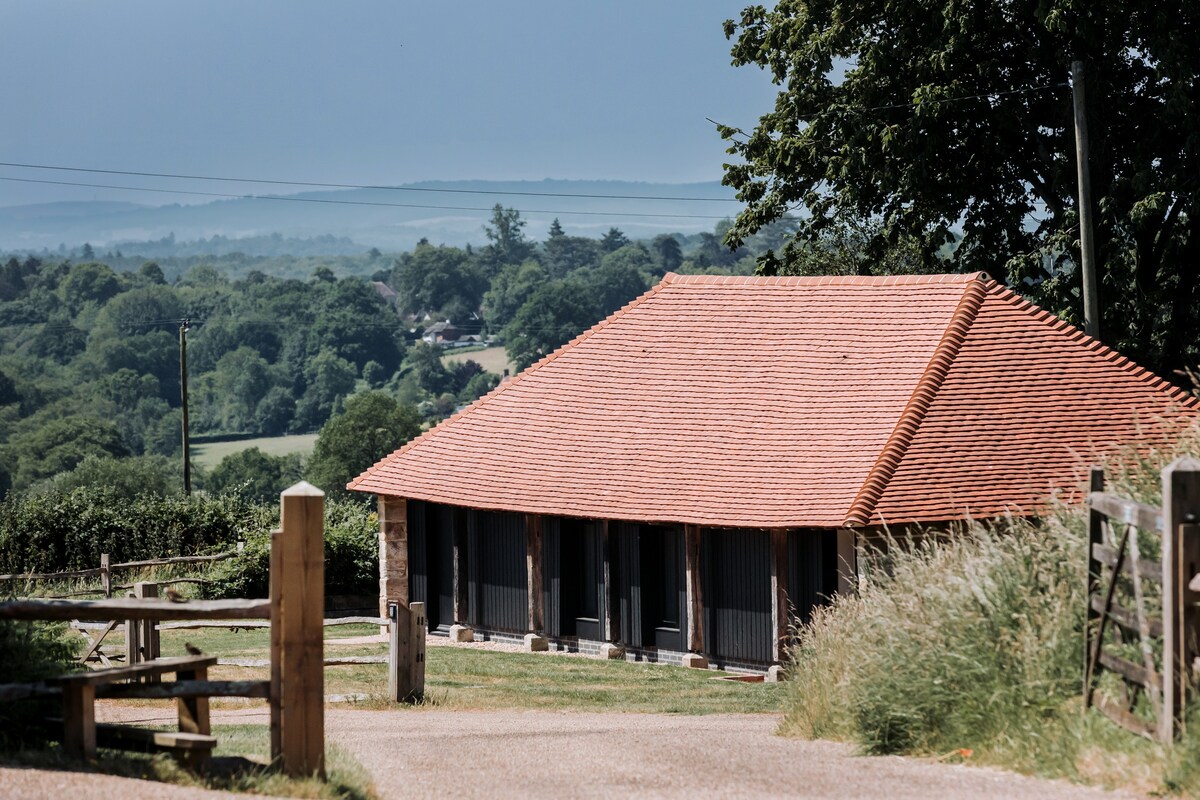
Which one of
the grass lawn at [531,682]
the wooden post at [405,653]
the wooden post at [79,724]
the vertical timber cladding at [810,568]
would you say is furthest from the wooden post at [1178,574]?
the vertical timber cladding at [810,568]

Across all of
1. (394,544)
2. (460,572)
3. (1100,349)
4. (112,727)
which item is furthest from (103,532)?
(112,727)

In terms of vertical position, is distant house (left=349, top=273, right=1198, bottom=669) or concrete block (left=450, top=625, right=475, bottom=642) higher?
distant house (left=349, top=273, right=1198, bottom=669)

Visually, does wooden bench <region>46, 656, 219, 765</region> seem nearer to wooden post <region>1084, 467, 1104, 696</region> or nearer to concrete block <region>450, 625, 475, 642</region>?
wooden post <region>1084, 467, 1104, 696</region>

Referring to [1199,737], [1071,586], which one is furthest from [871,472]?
[1199,737]

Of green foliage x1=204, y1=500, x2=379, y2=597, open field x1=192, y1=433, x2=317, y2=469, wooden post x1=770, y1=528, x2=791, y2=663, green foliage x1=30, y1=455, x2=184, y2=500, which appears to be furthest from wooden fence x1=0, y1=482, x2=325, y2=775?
open field x1=192, y1=433, x2=317, y2=469

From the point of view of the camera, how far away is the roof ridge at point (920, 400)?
80.0 ft

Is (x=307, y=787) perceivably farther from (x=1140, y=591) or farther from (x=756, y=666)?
(x=756, y=666)

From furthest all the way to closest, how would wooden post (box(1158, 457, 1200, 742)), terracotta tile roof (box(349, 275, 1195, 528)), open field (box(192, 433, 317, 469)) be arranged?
1. open field (box(192, 433, 317, 469))
2. terracotta tile roof (box(349, 275, 1195, 528))
3. wooden post (box(1158, 457, 1200, 742))

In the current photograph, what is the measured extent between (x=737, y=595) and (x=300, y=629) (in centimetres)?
1658

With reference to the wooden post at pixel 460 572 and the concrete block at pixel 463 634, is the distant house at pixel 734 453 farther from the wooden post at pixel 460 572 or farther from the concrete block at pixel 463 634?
the concrete block at pixel 463 634

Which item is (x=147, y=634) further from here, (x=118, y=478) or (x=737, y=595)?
(x=118, y=478)

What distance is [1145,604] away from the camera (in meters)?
10.2

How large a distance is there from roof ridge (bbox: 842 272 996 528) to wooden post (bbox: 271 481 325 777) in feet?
49.1

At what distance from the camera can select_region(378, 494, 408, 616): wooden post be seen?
3036cm
